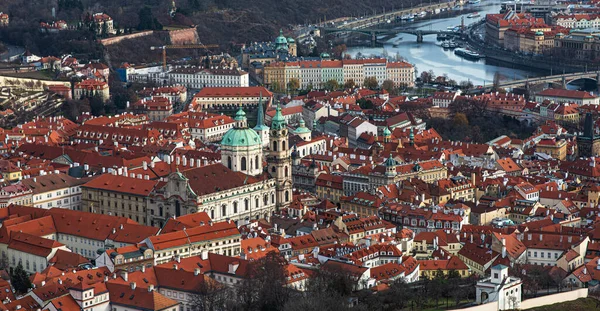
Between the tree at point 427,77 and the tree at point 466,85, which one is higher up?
the tree at point 466,85

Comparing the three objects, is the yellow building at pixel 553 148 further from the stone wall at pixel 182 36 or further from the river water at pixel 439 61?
the stone wall at pixel 182 36

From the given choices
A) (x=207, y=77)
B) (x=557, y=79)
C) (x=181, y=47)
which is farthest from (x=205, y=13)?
(x=557, y=79)

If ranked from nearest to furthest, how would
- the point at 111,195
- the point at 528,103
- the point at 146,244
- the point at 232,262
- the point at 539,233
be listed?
the point at 232,262, the point at 146,244, the point at 539,233, the point at 111,195, the point at 528,103

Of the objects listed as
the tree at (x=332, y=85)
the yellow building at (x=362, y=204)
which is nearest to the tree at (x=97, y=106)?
the tree at (x=332, y=85)

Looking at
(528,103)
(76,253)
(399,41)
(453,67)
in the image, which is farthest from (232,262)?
(399,41)

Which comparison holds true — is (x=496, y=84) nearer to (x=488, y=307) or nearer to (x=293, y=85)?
(x=293, y=85)

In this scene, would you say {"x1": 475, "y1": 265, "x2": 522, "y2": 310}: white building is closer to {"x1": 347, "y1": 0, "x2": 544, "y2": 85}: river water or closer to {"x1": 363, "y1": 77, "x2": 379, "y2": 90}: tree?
{"x1": 363, "y1": 77, "x2": 379, "y2": 90}: tree

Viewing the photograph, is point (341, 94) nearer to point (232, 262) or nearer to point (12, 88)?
point (12, 88)
